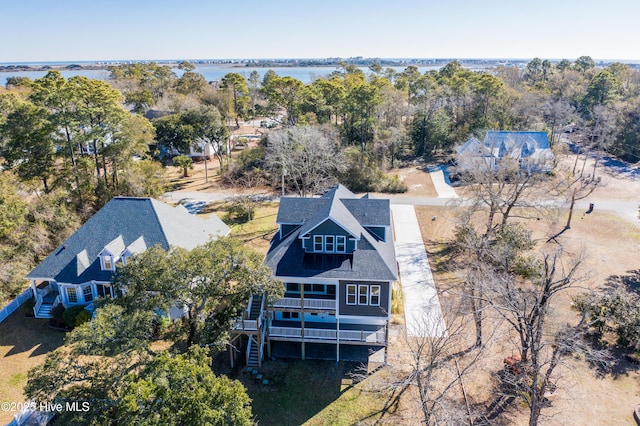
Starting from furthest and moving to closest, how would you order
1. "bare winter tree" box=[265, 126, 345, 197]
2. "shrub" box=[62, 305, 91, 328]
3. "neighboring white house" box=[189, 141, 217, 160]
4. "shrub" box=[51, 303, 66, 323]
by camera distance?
"neighboring white house" box=[189, 141, 217, 160]
"bare winter tree" box=[265, 126, 345, 197]
"shrub" box=[51, 303, 66, 323]
"shrub" box=[62, 305, 91, 328]

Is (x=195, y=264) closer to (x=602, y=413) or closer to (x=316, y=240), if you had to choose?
(x=316, y=240)

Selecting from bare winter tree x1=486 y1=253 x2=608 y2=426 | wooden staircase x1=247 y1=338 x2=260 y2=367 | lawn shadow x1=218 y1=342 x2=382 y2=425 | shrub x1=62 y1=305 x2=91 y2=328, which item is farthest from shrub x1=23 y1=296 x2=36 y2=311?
bare winter tree x1=486 y1=253 x2=608 y2=426

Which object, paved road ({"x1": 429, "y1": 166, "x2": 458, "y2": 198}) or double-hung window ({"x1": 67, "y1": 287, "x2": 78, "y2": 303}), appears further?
paved road ({"x1": 429, "y1": 166, "x2": 458, "y2": 198})

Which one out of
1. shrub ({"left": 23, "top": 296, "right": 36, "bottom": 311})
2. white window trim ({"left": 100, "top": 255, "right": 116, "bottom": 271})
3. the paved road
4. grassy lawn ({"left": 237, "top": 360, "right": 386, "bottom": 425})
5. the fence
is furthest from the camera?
the paved road

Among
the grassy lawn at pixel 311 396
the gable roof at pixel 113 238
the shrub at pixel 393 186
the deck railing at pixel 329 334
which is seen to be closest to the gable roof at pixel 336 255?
the deck railing at pixel 329 334

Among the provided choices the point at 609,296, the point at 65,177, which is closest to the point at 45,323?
the point at 65,177

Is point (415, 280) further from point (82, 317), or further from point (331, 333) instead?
point (82, 317)

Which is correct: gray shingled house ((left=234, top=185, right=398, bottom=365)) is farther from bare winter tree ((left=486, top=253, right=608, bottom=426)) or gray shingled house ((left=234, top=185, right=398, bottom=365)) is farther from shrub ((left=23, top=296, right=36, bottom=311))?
shrub ((left=23, top=296, right=36, bottom=311))
